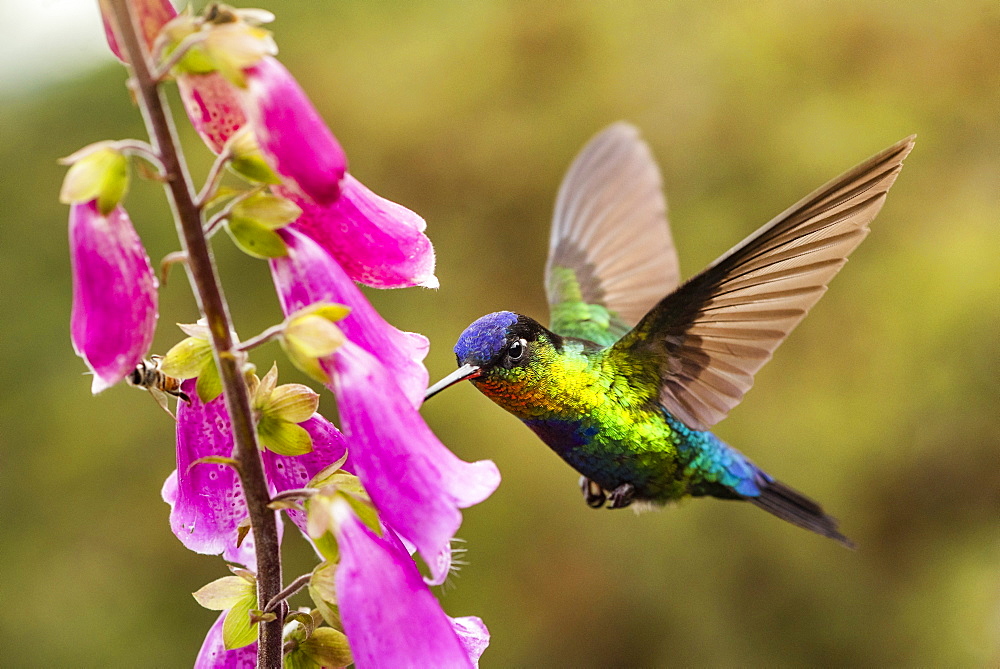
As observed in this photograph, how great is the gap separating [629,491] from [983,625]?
4.00 ft

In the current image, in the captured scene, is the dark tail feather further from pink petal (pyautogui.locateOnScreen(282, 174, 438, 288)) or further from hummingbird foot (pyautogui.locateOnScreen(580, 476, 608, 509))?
pink petal (pyautogui.locateOnScreen(282, 174, 438, 288))

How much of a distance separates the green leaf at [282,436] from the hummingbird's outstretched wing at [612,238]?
0.64 metres

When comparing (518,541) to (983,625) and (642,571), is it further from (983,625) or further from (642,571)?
(983,625)

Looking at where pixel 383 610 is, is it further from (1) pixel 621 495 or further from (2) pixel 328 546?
(1) pixel 621 495

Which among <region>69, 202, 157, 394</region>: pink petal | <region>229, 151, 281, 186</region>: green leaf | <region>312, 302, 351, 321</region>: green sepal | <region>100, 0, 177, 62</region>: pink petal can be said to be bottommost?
<region>312, 302, 351, 321</region>: green sepal

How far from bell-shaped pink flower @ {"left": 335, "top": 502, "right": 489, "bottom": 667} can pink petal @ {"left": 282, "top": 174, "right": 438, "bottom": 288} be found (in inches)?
5.4

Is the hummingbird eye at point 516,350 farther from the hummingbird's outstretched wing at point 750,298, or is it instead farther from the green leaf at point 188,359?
the green leaf at point 188,359

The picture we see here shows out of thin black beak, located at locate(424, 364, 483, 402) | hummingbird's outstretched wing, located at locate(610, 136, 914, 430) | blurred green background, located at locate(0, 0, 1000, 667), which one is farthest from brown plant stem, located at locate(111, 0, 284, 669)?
blurred green background, located at locate(0, 0, 1000, 667)

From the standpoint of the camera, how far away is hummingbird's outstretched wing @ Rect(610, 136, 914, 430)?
0.60 meters

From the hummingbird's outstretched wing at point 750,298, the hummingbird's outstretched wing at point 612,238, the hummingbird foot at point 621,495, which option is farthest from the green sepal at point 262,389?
the hummingbird's outstretched wing at point 612,238

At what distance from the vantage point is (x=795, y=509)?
96 cm

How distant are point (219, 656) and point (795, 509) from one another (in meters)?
0.68

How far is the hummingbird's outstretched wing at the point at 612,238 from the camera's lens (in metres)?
1.07

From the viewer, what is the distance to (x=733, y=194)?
6.00ft
